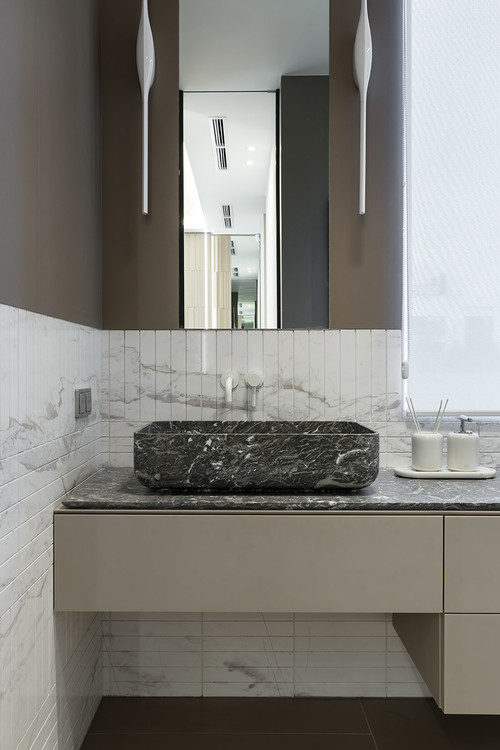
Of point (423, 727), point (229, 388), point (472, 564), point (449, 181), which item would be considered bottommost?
point (423, 727)

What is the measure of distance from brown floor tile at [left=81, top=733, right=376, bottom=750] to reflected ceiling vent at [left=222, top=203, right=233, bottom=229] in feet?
5.42

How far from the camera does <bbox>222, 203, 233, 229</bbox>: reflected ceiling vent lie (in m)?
2.06

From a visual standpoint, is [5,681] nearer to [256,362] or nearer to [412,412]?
[256,362]

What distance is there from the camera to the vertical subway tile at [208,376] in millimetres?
2035

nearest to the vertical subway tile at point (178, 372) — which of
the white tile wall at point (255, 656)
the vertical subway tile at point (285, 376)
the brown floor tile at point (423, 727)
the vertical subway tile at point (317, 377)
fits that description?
the vertical subway tile at point (285, 376)

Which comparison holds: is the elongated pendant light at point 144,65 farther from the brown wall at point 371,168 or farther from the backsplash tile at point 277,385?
the brown wall at point 371,168

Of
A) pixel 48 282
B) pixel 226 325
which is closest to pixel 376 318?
pixel 226 325

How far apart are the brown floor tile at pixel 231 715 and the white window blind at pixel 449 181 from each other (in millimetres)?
1047

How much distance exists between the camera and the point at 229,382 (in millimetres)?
1970

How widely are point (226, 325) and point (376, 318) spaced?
Answer: 1.70 feet

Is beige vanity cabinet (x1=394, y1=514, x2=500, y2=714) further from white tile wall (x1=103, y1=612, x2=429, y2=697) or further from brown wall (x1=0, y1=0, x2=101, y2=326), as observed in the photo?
brown wall (x1=0, y1=0, x2=101, y2=326)

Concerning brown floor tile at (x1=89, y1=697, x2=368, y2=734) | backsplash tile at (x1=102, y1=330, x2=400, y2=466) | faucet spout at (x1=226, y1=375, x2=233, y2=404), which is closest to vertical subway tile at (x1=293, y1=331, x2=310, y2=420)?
backsplash tile at (x1=102, y1=330, x2=400, y2=466)

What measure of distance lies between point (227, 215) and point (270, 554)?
1.17 meters

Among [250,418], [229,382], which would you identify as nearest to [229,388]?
[229,382]
